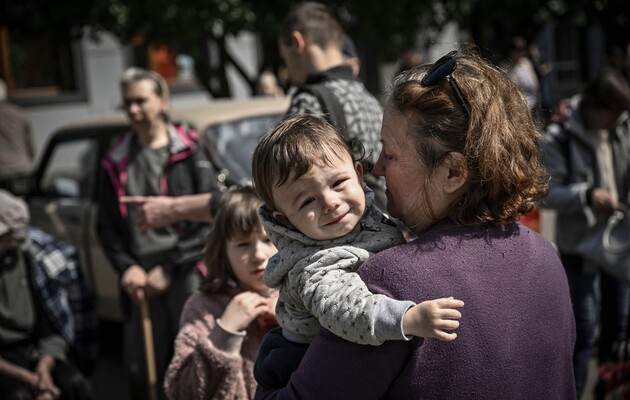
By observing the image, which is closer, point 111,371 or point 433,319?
point 433,319

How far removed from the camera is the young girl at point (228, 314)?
253 cm

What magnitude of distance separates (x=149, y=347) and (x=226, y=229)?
1222mm

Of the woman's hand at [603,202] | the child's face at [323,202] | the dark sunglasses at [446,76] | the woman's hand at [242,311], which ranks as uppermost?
the dark sunglasses at [446,76]

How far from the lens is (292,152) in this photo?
183cm

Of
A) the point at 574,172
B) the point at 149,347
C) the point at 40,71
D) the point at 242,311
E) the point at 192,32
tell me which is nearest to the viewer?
the point at 242,311

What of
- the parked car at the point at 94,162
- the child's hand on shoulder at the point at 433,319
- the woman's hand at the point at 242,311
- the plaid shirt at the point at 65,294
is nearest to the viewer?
the child's hand on shoulder at the point at 433,319

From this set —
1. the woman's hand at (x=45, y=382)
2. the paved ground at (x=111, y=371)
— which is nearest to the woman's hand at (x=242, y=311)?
the woman's hand at (x=45, y=382)

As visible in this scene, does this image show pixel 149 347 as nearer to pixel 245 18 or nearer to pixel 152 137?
pixel 152 137

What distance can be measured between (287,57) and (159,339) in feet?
4.52

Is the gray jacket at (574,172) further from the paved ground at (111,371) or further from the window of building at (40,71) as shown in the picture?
the window of building at (40,71)

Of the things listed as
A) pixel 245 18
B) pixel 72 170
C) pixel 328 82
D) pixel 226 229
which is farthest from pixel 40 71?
pixel 226 229

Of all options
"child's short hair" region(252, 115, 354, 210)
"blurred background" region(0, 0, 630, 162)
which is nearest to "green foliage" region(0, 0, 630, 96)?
"blurred background" region(0, 0, 630, 162)

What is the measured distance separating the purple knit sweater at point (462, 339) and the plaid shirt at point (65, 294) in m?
2.65

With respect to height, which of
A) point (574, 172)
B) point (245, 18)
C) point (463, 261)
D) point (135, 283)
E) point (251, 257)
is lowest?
point (135, 283)
